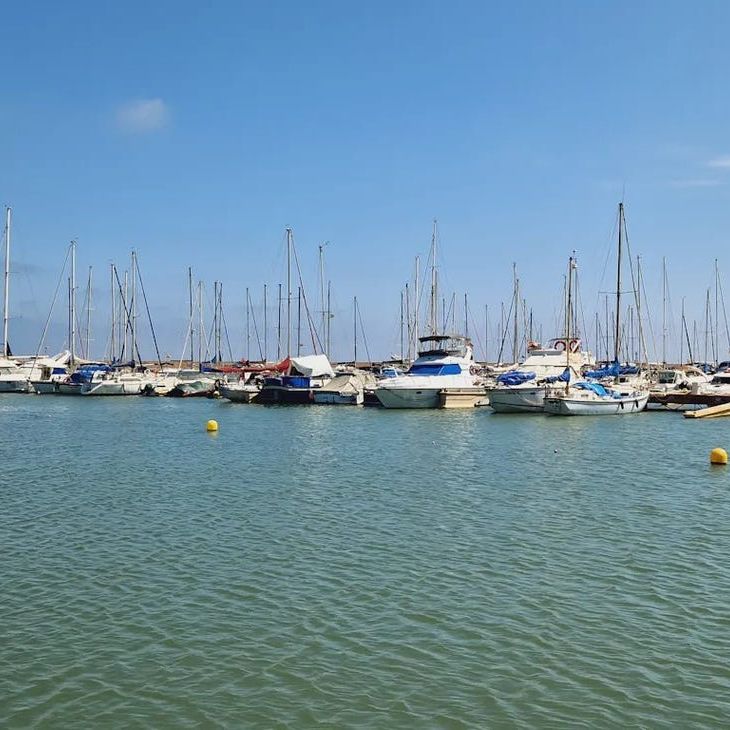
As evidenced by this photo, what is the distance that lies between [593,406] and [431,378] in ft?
41.8

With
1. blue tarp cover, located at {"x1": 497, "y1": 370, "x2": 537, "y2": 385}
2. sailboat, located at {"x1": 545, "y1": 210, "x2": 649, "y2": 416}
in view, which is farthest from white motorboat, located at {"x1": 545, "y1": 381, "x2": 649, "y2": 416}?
blue tarp cover, located at {"x1": 497, "y1": 370, "x2": 537, "y2": 385}

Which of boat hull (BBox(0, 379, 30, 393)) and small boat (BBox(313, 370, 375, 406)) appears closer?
small boat (BBox(313, 370, 375, 406))

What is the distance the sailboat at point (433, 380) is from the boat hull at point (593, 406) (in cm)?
939

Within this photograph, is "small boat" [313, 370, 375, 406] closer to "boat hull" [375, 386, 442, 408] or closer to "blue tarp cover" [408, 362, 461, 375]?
"boat hull" [375, 386, 442, 408]

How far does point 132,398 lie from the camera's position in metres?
84.3

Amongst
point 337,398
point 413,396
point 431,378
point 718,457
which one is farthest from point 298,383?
point 718,457

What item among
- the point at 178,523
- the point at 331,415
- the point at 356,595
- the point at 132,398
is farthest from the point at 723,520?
the point at 132,398

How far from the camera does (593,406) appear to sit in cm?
5697

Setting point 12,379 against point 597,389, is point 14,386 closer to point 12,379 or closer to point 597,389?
point 12,379

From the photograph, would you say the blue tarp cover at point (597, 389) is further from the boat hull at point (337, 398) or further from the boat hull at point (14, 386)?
the boat hull at point (14, 386)

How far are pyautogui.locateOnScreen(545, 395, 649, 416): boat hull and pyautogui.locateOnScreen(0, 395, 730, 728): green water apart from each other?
24.6 metres

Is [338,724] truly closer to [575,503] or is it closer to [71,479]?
[575,503]

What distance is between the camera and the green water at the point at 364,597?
32.2ft

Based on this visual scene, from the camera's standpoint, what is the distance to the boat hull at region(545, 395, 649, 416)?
181 ft
